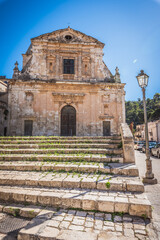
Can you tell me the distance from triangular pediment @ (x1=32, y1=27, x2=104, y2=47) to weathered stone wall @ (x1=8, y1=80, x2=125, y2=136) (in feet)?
17.4

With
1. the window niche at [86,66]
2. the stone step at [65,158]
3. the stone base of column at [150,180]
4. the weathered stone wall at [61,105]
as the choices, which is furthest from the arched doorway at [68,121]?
the stone base of column at [150,180]

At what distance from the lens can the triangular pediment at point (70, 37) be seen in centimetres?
1561

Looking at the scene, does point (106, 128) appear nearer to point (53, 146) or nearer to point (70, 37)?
point (53, 146)

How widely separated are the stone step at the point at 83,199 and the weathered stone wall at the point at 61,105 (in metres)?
10.5

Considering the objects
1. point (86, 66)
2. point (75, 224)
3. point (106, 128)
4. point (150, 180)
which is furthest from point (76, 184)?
point (86, 66)

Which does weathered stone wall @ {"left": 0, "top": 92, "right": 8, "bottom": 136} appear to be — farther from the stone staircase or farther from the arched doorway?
the stone staircase

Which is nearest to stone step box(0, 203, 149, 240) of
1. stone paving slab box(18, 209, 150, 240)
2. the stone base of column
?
stone paving slab box(18, 209, 150, 240)

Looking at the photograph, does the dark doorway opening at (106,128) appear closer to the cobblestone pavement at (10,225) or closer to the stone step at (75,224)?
the stone step at (75,224)

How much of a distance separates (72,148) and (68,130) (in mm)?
7456

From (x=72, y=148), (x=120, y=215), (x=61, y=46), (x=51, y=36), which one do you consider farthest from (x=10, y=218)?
(x=51, y=36)

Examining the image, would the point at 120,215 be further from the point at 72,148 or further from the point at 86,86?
the point at 86,86

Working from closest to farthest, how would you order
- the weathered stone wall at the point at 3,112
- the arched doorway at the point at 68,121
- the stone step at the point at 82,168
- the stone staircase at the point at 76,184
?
the stone staircase at the point at 76,184 < the stone step at the point at 82,168 < the weathered stone wall at the point at 3,112 < the arched doorway at the point at 68,121

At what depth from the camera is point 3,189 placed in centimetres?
378

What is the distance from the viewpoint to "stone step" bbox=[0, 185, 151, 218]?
2.96 meters
